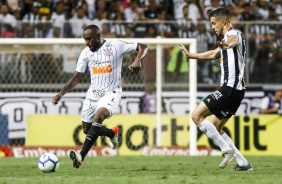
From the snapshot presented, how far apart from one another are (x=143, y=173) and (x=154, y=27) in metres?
8.62

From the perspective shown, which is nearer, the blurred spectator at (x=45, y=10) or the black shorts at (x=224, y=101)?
the black shorts at (x=224, y=101)

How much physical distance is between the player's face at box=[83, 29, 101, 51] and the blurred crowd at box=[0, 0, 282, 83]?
6.41 m

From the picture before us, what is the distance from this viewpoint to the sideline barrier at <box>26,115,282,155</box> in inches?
779

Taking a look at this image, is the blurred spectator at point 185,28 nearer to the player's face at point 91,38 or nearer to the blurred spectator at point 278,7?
the blurred spectator at point 278,7

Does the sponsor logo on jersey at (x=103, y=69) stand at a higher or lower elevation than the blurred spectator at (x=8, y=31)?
lower

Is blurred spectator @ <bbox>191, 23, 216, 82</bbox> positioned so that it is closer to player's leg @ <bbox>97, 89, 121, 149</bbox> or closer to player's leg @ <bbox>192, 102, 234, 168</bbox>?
player's leg @ <bbox>97, 89, 121, 149</bbox>

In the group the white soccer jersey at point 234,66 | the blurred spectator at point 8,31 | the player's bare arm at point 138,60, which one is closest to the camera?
the white soccer jersey at point 234,66

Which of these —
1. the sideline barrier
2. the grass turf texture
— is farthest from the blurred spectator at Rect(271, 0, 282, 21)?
the grass turf texture

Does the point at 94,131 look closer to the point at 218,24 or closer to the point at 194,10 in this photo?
the point at 218,24

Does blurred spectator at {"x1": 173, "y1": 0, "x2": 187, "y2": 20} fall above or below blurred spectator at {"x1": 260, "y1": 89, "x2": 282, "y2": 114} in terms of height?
above

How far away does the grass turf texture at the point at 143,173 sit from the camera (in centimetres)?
1088

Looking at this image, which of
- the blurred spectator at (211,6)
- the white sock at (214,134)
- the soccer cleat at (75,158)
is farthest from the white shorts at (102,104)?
the blurred spectator at (211,6)

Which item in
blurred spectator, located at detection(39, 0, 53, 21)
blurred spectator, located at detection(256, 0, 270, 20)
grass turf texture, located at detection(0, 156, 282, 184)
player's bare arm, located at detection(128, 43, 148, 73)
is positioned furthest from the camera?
blurred spectator, located at detection(256, 0, 270, 20)

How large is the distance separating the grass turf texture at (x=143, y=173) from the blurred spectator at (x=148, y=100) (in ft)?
14.0
